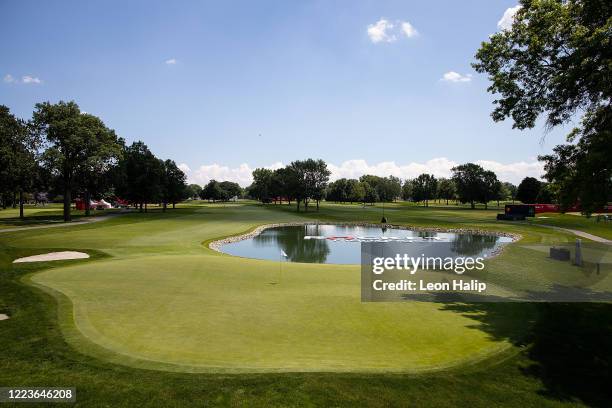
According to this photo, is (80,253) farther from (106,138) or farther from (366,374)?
(106,138)

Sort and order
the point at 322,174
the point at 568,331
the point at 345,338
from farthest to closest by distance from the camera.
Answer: the point at 322,174, the point at 568,331, the point at 345,338

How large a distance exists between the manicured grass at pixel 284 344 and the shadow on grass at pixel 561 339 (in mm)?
49

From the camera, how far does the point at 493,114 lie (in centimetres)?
1878

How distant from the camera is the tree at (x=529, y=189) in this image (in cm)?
13312

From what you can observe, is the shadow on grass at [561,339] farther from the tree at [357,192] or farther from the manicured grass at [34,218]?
the tree at [357,192]

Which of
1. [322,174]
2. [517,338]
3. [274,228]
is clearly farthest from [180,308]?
[322,174]

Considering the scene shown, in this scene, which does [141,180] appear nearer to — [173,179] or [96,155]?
[173,179]

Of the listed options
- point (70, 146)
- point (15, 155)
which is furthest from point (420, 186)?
point (15, 155)

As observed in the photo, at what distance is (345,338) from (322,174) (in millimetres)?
99153

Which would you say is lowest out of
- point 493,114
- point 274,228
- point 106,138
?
point 274,228

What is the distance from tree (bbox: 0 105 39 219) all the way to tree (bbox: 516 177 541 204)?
145 m

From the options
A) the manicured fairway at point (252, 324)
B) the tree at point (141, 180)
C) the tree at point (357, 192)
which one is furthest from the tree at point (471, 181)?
the manicured fairway at point (252, 324)

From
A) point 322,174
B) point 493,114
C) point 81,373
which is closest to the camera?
point 81,373

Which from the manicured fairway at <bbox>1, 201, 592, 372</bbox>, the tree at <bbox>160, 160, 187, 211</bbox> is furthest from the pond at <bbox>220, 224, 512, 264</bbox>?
the tree at <bbox>160, 160, 187, 211</bbox>
